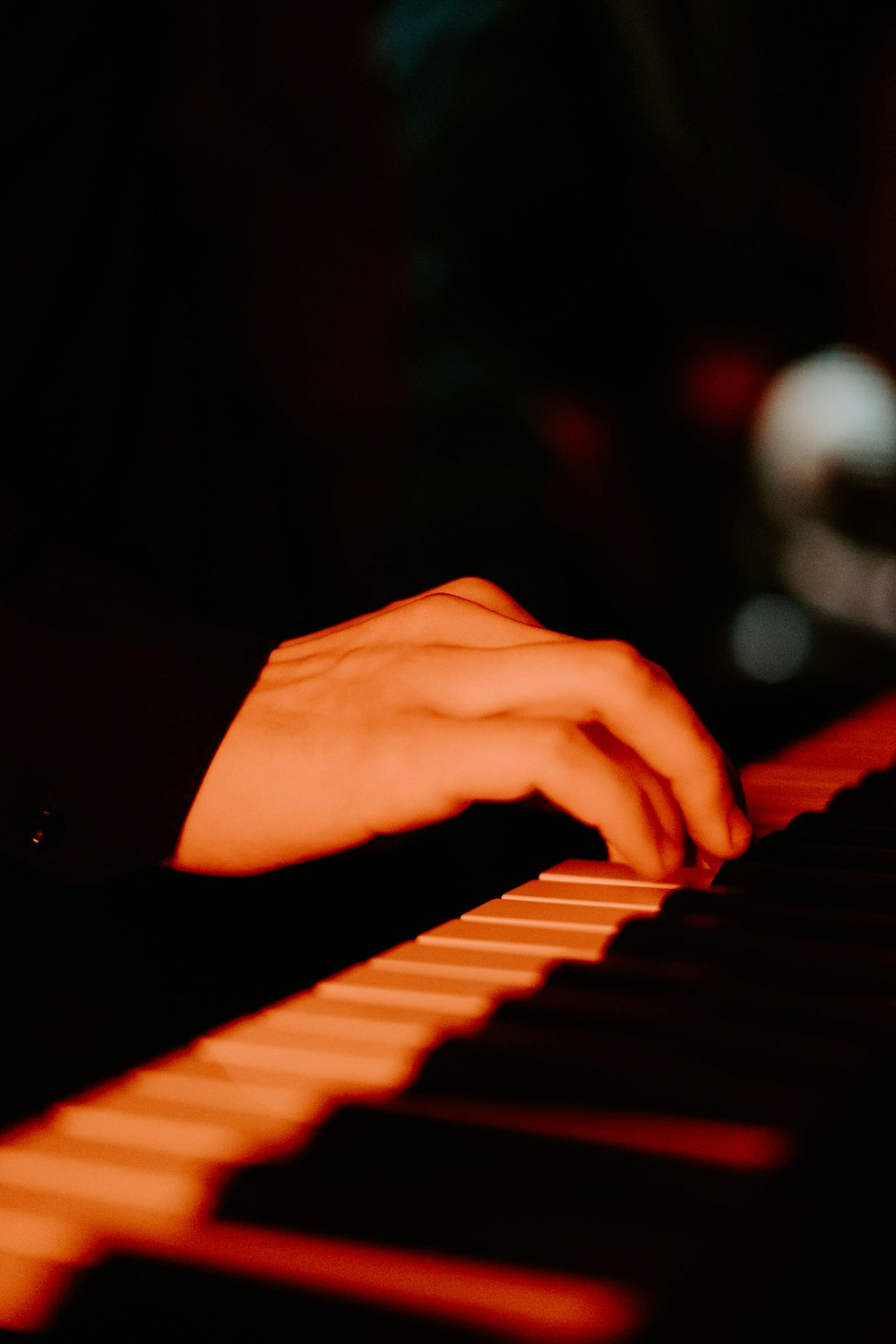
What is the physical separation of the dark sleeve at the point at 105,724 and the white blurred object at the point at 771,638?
3787 millimetres

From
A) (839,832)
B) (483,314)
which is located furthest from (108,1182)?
(483,314)

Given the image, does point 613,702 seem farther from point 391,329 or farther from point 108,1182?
point 391,329

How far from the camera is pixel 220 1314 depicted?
303 mm

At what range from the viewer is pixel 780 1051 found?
1.46 ft

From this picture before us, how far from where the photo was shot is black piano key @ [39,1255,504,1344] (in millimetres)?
294

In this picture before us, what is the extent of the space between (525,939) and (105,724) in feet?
1.09

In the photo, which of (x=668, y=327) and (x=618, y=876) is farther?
(x=668, y=327)

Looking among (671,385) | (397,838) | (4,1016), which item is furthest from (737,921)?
(671,385)

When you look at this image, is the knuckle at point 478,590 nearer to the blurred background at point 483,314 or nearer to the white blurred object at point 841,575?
the blurred background at point 483,314

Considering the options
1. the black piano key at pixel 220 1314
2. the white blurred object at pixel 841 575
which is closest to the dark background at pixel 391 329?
the white blurred object at pixel 841 575

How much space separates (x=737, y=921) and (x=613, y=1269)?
29cm

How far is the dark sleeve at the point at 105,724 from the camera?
0.72m

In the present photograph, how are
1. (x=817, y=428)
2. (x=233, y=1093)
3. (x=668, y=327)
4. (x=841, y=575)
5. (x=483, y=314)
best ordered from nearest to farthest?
(x=233, y=1093)
(x=483, y=314)
(x=668, y=327)
(x=841, y=575)
(x=817, y=428)

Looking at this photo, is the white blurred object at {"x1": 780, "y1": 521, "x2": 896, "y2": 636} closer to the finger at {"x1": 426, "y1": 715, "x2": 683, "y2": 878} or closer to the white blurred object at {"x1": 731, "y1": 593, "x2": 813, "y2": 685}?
the white blurred object at {"x1": 731, "y1": 593, "x2": 813, "y2": 685}
